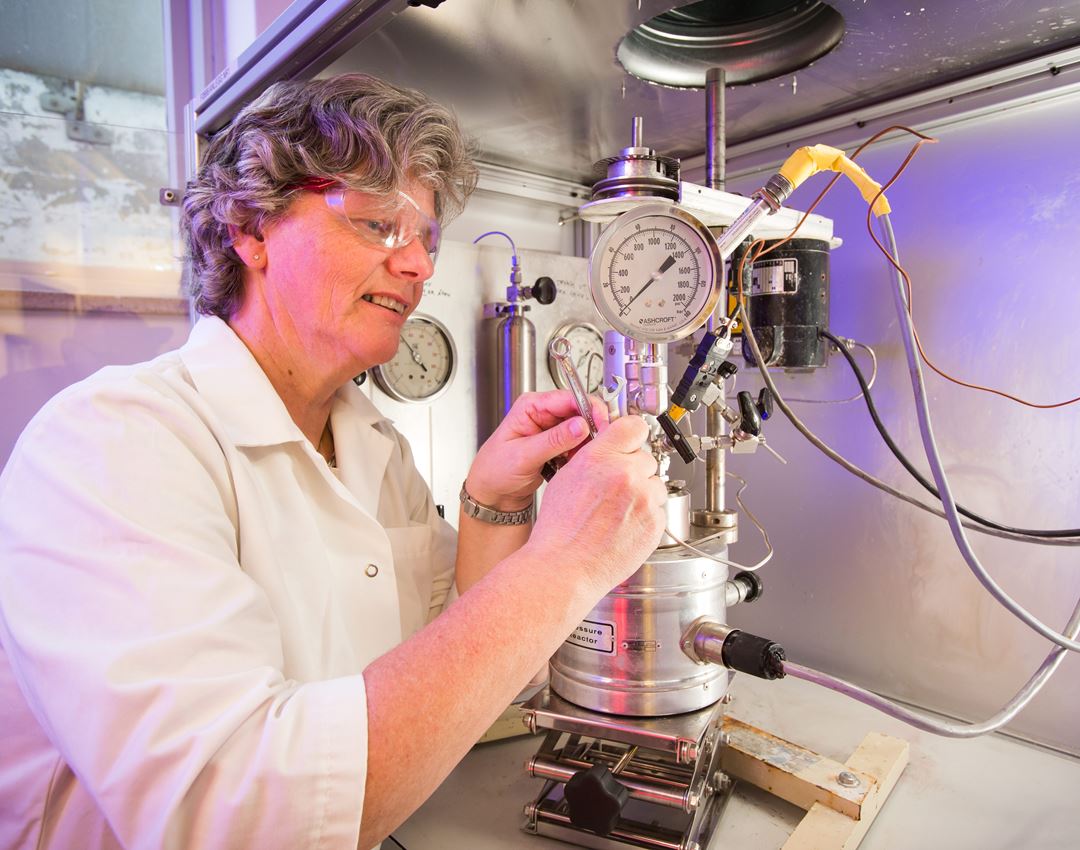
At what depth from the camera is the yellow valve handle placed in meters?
0.78

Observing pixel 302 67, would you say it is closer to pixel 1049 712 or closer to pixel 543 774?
pixel 543 774

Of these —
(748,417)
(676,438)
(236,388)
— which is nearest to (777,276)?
(748,417)

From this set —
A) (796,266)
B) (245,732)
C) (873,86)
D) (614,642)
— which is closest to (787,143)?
(873,86)

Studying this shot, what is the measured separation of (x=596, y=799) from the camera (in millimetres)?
732

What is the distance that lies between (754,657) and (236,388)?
0.67m

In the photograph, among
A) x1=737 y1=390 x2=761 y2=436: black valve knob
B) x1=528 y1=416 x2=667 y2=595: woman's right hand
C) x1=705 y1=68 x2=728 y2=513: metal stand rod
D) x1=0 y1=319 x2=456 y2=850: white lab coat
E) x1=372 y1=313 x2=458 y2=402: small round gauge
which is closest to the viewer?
x1=0 y1=319 x2=456 y2=850: white lab coat

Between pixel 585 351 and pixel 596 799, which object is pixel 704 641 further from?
pixel 585 351

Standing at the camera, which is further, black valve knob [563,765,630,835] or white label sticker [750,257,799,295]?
white label sticker [750,257,799,295]

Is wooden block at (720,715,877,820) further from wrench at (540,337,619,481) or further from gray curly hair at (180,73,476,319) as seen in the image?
gray curly hair at (180,73,476,319)

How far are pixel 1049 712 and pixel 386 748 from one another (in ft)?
3.31

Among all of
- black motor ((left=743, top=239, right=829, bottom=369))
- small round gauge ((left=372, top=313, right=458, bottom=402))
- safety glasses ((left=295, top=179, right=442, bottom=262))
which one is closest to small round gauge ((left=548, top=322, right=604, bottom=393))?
small round gauge ((left=372, top=313, right=458, bottom=402))

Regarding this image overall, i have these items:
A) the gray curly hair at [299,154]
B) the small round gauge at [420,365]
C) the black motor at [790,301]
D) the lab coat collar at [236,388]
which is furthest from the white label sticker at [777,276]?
the lab coat collar at [236,388]

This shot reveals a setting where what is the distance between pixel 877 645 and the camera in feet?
3.94

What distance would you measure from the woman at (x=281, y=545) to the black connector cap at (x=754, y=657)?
18 cm
